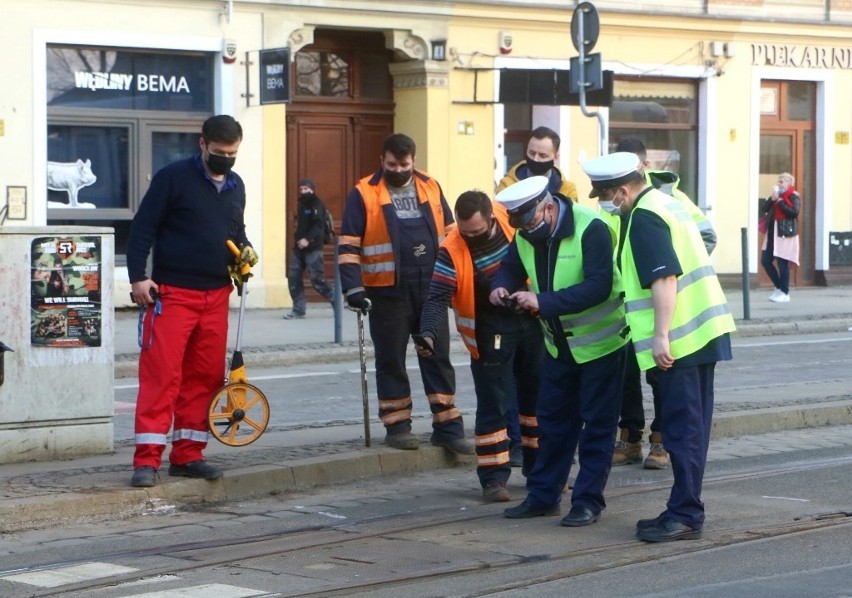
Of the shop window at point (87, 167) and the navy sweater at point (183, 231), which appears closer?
the navy sweater at point (183, 231)

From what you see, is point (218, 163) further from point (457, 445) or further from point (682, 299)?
point (682, 299)

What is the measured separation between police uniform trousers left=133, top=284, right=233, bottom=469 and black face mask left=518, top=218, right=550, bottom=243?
1.85 metres

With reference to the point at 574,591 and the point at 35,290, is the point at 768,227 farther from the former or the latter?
the point at 574,591

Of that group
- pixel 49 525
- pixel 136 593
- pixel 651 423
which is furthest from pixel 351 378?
pixel 136 593

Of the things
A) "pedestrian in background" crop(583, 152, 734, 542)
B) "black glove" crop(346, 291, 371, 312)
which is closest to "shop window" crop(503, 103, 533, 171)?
"black glove" crop(346, 291, 371, 312)

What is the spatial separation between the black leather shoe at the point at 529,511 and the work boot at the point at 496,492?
0.47m

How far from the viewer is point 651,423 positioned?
1040 centimetres

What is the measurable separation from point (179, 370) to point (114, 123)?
12.8 meters

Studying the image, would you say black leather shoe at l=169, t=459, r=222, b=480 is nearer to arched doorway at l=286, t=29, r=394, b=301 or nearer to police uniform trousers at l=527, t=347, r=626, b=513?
police uniform trousers at l=527, t=347, r=626, b=513

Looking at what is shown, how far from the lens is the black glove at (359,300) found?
9.44m

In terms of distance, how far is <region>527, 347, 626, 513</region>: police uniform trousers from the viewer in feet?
26.1

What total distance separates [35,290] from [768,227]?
53.3 ft

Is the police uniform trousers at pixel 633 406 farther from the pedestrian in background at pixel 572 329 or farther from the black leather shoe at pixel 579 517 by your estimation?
the black leather shoe at pixel 579 517

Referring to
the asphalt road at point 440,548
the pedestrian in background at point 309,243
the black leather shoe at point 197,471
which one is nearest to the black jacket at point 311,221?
the pedestrian in background at point 309,243
